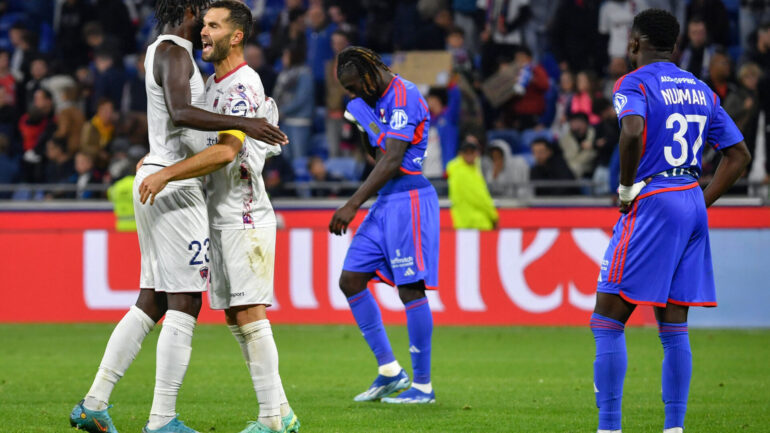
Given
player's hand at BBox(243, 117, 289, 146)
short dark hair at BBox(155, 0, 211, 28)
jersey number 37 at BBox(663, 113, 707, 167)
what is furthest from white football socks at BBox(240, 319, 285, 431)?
jersey number 37 at BBox(663, 113, 707, 167)

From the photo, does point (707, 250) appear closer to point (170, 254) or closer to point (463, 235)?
point (170, 254)

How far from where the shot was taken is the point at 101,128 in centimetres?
1697

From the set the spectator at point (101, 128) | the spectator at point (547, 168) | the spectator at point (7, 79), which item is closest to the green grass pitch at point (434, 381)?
the spectator at point (547, 168)

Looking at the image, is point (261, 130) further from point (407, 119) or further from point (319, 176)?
point (319, 176)

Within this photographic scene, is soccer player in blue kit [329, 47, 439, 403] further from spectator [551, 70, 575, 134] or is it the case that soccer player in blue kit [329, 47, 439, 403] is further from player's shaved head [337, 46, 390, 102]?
spectator [551, 70, 575, 134]

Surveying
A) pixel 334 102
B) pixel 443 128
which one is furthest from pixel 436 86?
pixel 334 102

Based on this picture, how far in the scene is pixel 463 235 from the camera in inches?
505

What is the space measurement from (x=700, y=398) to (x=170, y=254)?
4.00 meters

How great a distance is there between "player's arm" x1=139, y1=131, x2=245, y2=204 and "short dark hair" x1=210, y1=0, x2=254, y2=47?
0.61 m

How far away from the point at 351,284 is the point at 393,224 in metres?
0.54

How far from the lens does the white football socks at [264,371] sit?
18.3ft

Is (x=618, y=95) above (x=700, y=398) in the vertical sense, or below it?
above

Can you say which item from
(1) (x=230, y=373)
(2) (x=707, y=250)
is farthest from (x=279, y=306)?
(2) (x=707, y=250)

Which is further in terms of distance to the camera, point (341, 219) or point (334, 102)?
point (334, 102)
